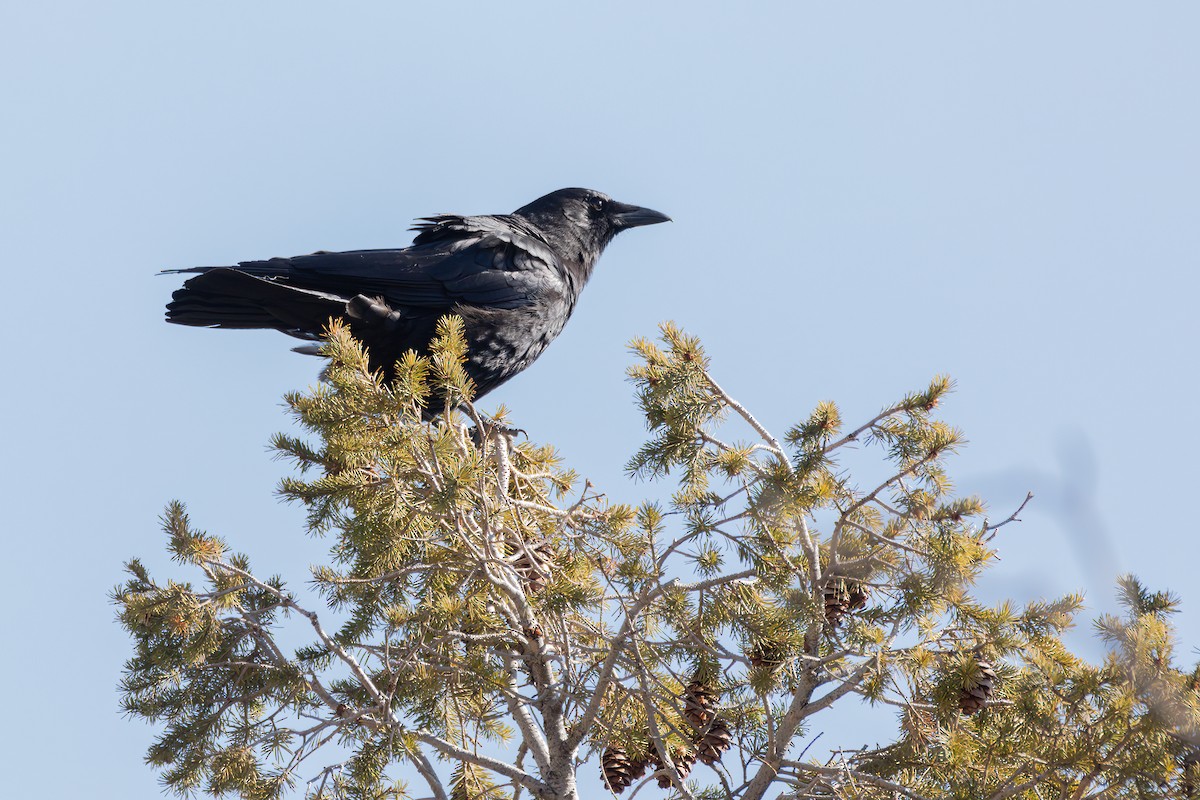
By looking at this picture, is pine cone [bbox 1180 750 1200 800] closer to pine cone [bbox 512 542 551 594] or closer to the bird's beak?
pine cone [bbox 512 542 551 594]

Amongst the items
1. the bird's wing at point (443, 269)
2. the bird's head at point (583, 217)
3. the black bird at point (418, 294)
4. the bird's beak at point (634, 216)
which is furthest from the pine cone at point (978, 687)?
the bird's beak at point (634, 216)

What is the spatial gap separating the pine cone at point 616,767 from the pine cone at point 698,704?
358 millimetres

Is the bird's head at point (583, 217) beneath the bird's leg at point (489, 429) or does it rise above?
above

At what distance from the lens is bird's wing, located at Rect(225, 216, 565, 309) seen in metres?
5.96

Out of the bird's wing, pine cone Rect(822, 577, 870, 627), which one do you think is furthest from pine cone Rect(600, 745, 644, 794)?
the bird's wing

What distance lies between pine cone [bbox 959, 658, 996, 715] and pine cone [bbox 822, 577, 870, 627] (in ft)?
1.73

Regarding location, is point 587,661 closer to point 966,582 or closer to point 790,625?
point 790,625

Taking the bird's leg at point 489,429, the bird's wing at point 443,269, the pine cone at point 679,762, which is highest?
the bird's wing at point 443,269

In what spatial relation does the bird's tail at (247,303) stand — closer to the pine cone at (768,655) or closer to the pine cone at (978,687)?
the pine cone at (768,655)

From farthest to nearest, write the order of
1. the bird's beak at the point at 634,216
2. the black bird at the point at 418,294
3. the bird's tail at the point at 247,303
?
the bird's beak at the point at 634,216 → the black bird at the point at 418,294 → the bird's tail at the point at 247,303

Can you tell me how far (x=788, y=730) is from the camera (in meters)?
4.05

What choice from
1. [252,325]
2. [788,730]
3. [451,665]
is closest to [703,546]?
[788,730]

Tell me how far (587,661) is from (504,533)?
0.64m

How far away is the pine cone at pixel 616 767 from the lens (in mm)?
4512
